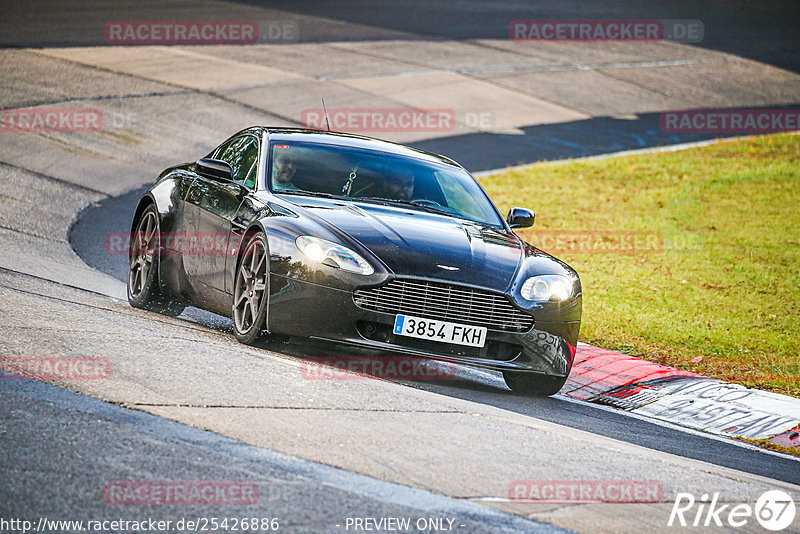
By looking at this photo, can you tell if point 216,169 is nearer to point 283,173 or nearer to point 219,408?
point 283,173

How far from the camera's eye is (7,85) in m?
19.1

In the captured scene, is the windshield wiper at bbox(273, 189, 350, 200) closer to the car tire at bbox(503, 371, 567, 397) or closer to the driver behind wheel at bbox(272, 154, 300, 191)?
the driver behind wheel at bbox(272, 154, 300, 191)

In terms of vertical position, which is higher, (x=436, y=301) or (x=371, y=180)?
(x=371, y=180)

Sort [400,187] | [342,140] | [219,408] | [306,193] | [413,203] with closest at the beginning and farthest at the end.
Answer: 1. [219,408]
2. [306,193]
3. [413,203]
4. [400,187]
5. [342,140]

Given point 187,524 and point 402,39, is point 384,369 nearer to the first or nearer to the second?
point 187,524

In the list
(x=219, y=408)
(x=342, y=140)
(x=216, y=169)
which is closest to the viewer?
(x=219, y=408)

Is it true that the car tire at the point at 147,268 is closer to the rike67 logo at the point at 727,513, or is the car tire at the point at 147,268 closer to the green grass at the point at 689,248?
the green grass at the point at 689,248

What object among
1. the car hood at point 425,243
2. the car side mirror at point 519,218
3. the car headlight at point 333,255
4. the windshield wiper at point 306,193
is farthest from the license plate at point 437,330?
the car side mirror at point 519,218

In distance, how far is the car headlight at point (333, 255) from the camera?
726cm

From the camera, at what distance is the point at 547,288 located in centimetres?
774

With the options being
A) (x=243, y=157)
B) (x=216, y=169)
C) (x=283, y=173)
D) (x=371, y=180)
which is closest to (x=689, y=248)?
(x=371, y=180)

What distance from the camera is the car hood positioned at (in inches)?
290

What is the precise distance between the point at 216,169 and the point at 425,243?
1795 millimetres

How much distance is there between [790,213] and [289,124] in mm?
8050
